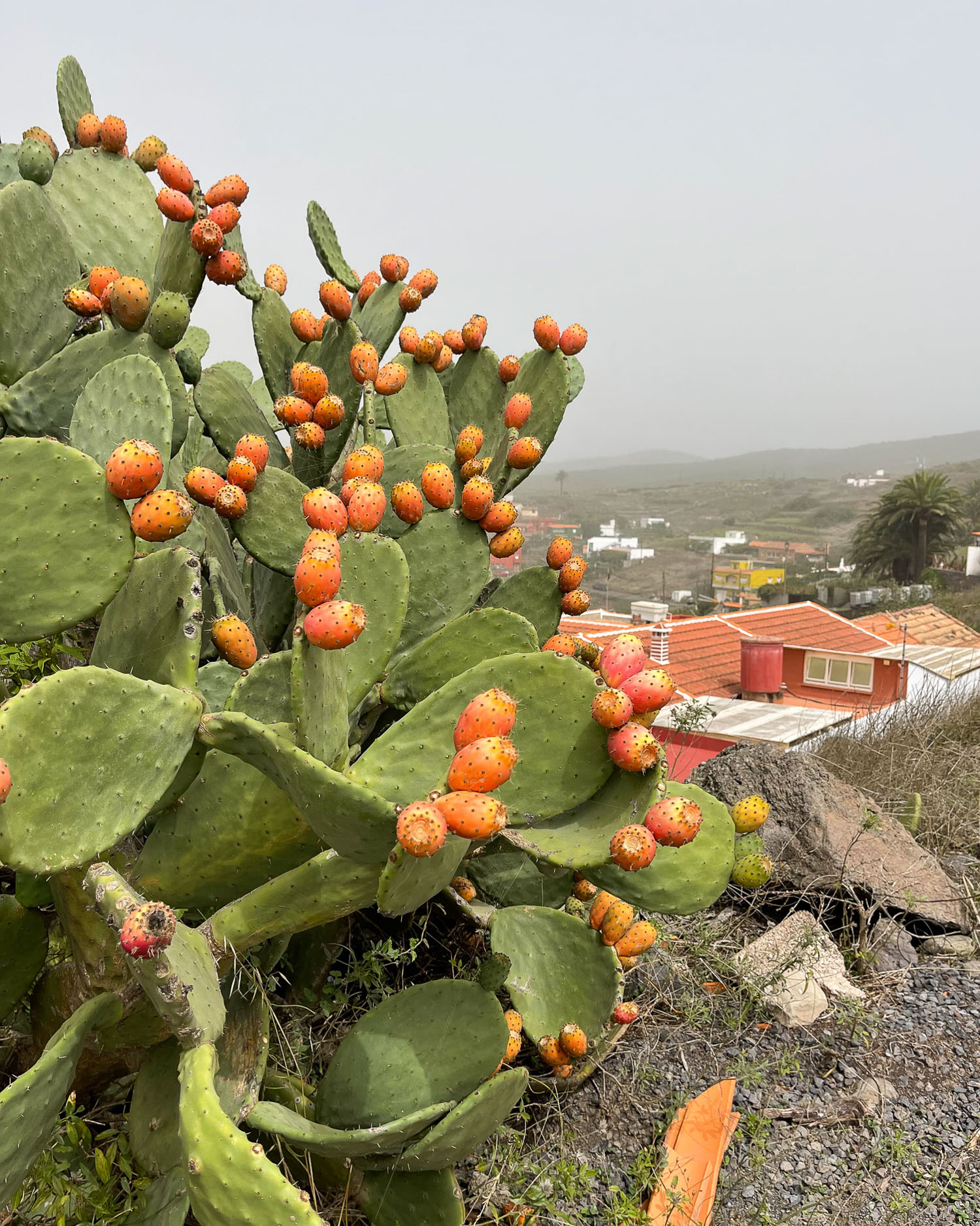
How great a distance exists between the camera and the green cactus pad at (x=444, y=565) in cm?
172

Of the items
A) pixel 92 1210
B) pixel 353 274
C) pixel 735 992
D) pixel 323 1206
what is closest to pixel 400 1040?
pixel 323 1206

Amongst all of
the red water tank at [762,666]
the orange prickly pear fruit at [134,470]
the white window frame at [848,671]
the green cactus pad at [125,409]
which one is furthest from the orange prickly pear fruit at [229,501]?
the white window frame at [848,671]

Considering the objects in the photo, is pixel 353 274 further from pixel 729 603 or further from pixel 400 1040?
pixel 729 603

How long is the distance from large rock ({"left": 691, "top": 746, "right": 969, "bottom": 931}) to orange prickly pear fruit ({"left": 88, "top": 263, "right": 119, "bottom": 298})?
7.83ft

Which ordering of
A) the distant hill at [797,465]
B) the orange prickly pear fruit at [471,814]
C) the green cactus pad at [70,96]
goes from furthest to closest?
the distant hill at [797,465], the green cactus pad at [70,96], the orange prickly pear fruit at [471,814]

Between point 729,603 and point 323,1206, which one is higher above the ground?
point 323,1206

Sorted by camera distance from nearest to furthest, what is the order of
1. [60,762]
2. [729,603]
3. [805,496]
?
1. [60,762]
2. [729,603]
3. [805,496]

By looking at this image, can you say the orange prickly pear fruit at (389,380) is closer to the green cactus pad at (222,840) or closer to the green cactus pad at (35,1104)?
the green cactus pad at (222,840)

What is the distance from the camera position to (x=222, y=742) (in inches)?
42.6

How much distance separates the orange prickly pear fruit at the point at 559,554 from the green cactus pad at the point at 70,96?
1.58 m

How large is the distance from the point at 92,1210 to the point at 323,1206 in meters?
0.36

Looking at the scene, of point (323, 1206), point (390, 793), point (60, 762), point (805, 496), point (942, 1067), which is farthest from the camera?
point (805, 496)

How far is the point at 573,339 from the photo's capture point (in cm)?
222

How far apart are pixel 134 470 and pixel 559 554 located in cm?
108
